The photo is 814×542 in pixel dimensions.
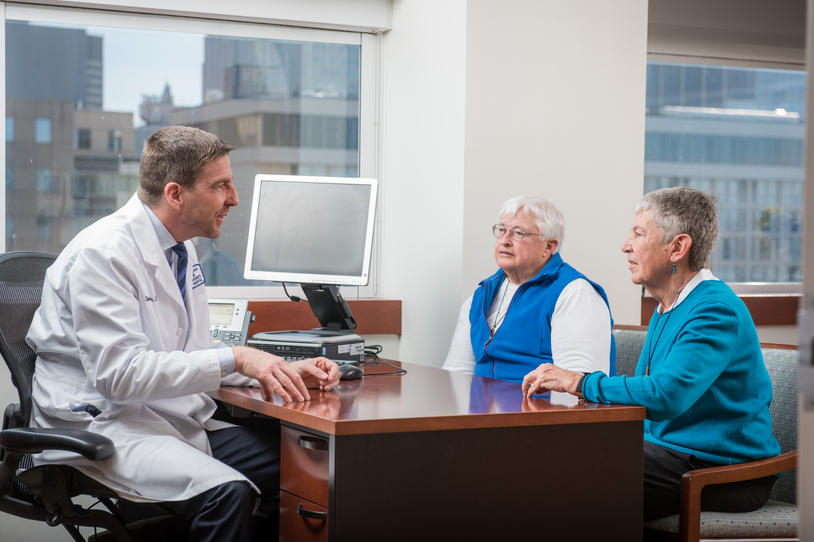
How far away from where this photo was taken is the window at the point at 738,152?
13.5 feet

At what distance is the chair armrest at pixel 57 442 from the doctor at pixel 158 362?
0.06 meters

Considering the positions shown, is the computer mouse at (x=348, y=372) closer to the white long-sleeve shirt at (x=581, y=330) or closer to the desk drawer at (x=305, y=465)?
the desk drawer at (x=305, y=465)

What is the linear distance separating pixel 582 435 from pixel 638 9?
79.0 inches

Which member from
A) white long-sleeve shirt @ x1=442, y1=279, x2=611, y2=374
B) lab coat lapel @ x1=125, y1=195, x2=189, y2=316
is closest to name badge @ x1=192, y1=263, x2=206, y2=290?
lab coat lapel @ x1=125, y1=195, x2=189, y2=316

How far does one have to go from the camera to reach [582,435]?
1945 mm

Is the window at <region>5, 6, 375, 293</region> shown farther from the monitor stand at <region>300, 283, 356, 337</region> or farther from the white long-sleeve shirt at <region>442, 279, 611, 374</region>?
the white long-sleeve shirt at <region>442, 279, 611, 374</region>

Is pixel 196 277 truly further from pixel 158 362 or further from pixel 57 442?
pixel 57 442

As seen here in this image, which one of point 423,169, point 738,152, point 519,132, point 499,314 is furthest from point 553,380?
point 738,152

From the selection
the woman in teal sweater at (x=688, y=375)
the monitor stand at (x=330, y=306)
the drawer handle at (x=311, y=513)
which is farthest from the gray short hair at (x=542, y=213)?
the drawer handle at (x=311, y=513)

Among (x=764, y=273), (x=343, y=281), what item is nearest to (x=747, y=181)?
(x=764, y=273)

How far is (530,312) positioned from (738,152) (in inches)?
81.1

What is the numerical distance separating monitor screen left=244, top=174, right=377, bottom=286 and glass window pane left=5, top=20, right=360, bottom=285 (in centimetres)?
68

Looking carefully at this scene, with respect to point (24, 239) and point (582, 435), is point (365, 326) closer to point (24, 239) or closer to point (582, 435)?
point (24, 239)

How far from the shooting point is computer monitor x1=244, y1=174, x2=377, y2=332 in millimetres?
2979
